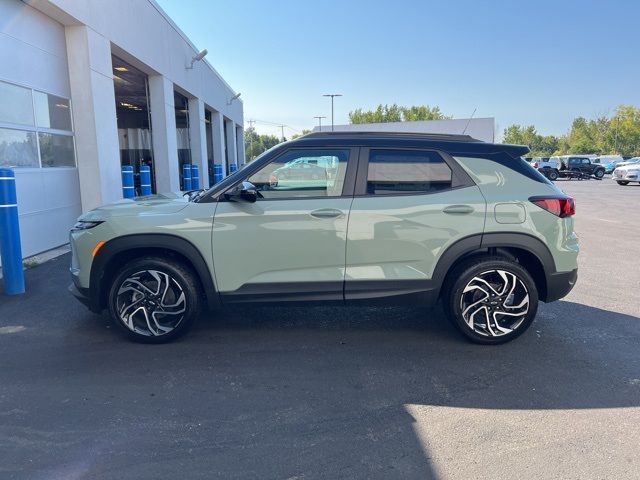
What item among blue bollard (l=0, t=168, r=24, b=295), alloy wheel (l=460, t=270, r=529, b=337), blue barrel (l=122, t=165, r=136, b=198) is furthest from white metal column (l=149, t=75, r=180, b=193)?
alloy wheel (l=460, t=270, r=529, b=337)

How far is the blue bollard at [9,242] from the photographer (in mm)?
5660

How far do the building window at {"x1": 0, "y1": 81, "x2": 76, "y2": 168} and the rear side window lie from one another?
20.6 ft

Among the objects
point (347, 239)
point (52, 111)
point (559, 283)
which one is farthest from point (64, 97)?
point (559, 283)

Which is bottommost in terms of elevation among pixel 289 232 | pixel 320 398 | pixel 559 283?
pixel 320 398

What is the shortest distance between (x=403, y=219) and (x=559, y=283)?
1.52 meters

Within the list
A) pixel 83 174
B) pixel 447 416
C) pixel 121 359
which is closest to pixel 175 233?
pixel 121 359

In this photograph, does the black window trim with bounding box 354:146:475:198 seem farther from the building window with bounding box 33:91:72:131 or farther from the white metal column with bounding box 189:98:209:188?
the white metal column with bounding box 189:98:209:188

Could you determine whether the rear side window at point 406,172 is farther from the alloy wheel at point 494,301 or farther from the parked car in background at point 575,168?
the parked car in background at point 575,168

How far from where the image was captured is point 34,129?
8.02 metres

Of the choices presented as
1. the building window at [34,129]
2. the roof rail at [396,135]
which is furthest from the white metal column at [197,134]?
the roof rail at [396,135]

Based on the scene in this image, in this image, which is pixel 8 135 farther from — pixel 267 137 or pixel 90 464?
pixel 267 137

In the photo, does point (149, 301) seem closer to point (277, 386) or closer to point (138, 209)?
point (138, 209)

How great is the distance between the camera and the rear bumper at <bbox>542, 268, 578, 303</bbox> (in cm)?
414

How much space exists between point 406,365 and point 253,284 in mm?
1459
